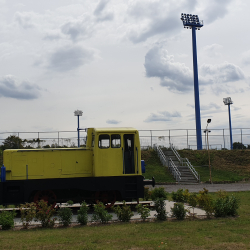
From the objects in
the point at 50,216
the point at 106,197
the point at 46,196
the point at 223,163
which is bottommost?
the point at 50,216

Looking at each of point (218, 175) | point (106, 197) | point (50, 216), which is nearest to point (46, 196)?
point (50, 216)

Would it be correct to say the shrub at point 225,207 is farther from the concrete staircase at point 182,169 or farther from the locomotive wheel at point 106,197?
the concrete staircase at point 182,169

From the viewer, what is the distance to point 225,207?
1113 centimetres

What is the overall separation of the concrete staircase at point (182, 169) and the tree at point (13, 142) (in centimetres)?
1631

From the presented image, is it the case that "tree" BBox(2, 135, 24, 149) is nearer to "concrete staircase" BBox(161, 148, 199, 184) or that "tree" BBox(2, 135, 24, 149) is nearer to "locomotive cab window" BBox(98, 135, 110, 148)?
"concrete staircase" BBox(161, 148, 199, 184)

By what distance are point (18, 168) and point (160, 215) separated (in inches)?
241

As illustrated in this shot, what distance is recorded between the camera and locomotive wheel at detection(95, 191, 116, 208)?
12867mm

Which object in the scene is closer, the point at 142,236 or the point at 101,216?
the point at 142,236

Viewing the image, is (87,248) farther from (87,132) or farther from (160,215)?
(87,132)

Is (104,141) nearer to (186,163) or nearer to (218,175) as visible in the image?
(186,163)

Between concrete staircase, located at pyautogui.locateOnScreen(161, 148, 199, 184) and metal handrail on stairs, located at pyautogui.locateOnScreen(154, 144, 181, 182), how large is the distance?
0.33 m

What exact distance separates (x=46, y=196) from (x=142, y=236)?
552cm

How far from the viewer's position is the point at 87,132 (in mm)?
13586

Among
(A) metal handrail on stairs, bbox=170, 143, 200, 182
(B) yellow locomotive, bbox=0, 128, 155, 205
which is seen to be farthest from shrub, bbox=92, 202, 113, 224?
(A) metal handrail on stairs, bbox=170, 143, 200, 182
